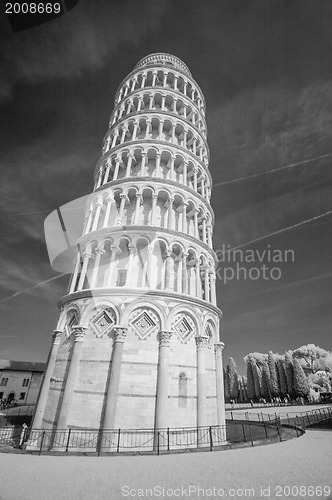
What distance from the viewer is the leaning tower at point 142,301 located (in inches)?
518

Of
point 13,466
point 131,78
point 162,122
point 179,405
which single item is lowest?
point 13,466

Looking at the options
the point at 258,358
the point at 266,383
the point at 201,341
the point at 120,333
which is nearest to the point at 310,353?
the point at 258,358

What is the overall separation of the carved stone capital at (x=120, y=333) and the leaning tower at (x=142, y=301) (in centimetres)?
6

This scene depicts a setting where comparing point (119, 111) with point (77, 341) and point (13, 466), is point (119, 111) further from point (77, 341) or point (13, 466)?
point (13, 466)

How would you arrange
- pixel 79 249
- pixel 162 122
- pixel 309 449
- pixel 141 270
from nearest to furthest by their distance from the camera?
pixel 309 449, pixel 141 270, pixel 79 249, pixel 162 122

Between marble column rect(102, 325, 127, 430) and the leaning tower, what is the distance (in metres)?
0.05

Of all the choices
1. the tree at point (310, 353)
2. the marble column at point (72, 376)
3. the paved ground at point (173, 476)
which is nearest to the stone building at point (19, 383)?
the marble column at point (72, 376)

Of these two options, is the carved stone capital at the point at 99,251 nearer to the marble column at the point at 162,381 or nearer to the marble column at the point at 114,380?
the marble column at the point at 114,380

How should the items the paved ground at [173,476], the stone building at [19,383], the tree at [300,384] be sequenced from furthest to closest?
the tree at [300,384]
the stone building at [19,383]
the paved ground at [173,476]

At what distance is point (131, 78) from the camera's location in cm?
2709

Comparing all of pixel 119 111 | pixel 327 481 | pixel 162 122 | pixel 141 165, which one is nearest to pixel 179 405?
pixel 327 481

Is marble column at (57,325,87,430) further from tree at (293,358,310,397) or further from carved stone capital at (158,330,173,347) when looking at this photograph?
tree at (293,358,310,397)

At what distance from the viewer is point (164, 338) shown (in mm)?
14281

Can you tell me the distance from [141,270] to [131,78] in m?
23.0
